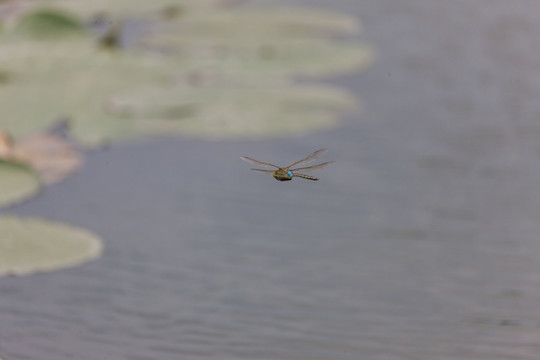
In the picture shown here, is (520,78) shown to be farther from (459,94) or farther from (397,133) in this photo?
(397,133)

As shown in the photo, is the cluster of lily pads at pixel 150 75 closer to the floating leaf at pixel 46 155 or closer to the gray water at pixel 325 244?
the floating leaf at pixel 46 155

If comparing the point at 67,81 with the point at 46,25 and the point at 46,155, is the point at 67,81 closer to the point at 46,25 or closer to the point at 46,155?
the point at 46,25

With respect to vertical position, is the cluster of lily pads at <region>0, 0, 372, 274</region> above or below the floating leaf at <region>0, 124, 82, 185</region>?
above

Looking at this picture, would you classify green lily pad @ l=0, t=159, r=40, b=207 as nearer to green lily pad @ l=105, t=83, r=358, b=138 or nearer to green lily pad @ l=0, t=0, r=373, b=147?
green lily pad @ l=0, t=0, r=373, b=147

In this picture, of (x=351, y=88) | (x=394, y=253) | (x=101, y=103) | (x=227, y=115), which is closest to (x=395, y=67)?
(x=351, y=88)

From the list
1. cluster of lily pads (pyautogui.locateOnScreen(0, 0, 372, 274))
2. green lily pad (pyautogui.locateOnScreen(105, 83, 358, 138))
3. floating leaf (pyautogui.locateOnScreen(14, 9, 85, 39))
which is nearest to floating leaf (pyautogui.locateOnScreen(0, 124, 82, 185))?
cluster of lily pads (pyautogui.locateOnScreen(0, 0, 372, 274))

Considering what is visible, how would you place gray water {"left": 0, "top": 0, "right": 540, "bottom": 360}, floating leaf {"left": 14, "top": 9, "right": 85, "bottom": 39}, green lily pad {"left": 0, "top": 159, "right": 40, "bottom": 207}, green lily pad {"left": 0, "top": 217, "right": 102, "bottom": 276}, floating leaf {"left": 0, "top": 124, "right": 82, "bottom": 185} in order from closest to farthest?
gray water {"left": 0, "top": 0, "right": 540, "bottom": 360} < green lily pad {"left": 0, "top": 217, "right": 102, "bottom": 276} < green lily pad {"left": 0, "top": 159, "right": 40, "bottom": 207} < floating leaf {"left": 0, "top": 124, "right": 82, "bottom": 185} < floating leaf {"left": 14, "top": 9, "right": 85, "bottom": 39}
